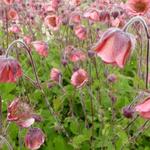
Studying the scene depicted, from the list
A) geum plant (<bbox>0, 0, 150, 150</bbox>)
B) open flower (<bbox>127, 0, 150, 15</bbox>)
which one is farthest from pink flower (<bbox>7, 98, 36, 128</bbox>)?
open flower (<bbox>127, 0, 150, 15</bbox>)

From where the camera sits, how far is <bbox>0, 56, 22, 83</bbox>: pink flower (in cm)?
153

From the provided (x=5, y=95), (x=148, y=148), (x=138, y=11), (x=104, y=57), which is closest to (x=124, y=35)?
(x=104, y=57)

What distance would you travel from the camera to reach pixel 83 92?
7.97ft

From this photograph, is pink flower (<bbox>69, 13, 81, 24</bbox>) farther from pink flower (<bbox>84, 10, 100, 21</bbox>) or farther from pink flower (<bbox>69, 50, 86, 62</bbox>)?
pink flower (<bbox>69, 50, 86, 62</bbox>)

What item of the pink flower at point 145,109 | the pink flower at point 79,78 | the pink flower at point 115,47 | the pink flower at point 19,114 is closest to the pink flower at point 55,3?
the pink flower at point 79,78

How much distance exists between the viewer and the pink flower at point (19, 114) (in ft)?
5.14

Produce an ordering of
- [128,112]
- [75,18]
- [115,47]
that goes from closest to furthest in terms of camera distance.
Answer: [115,47], [128,112], [75,18]

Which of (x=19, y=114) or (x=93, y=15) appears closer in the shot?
(x=19, y=114)

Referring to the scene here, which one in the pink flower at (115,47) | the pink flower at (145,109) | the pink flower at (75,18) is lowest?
the pink flower at (75,18)

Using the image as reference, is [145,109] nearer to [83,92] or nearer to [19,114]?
[19,114]

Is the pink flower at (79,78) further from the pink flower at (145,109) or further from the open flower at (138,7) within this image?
the pink flower at (145,109)

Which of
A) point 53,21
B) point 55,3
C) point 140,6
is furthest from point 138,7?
point 55,3

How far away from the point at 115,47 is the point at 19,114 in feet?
1.63

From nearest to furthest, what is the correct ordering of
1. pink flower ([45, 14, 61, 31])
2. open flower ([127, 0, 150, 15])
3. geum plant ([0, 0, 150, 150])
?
geum plant ([0, 0, 150, 150]) → open flower ([127, 0, 150, 15]) → pink flower ([45, 14, 61, 31])
